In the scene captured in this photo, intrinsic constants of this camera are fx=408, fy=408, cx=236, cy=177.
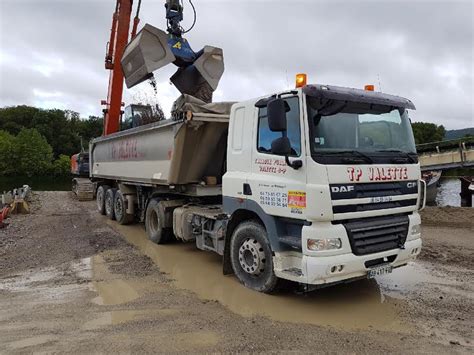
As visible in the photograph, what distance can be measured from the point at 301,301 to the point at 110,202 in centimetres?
798

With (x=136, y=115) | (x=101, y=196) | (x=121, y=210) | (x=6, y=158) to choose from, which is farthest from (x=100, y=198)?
(x=6, y=158)

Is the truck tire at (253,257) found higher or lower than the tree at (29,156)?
lower

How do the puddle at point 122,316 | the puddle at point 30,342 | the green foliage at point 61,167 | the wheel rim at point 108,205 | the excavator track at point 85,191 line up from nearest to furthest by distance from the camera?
1. the puddle at point 30,342
2. the puddle at point 122,316
3. the wheel rim at point 108,205
4. the excavator track at point 85,191
5. the green foliage at point 61,167

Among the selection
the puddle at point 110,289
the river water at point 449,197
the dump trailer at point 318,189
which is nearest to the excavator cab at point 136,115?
the dump trailer at point 318,189

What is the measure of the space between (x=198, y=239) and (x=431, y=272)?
3653mm

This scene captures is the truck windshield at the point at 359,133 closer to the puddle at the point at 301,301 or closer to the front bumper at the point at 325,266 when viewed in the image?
the front bumper at the point at 325,266

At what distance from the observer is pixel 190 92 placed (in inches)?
352

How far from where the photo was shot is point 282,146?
4.50 meters

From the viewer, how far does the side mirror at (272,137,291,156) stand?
4484mm

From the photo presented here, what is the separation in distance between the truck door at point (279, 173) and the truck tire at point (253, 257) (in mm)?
395

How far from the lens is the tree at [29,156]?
55.3m

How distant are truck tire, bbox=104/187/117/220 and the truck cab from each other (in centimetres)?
697

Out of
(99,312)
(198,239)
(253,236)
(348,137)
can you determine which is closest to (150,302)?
(99,312)

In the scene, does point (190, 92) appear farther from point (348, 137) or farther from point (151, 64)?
point (348, 137)
